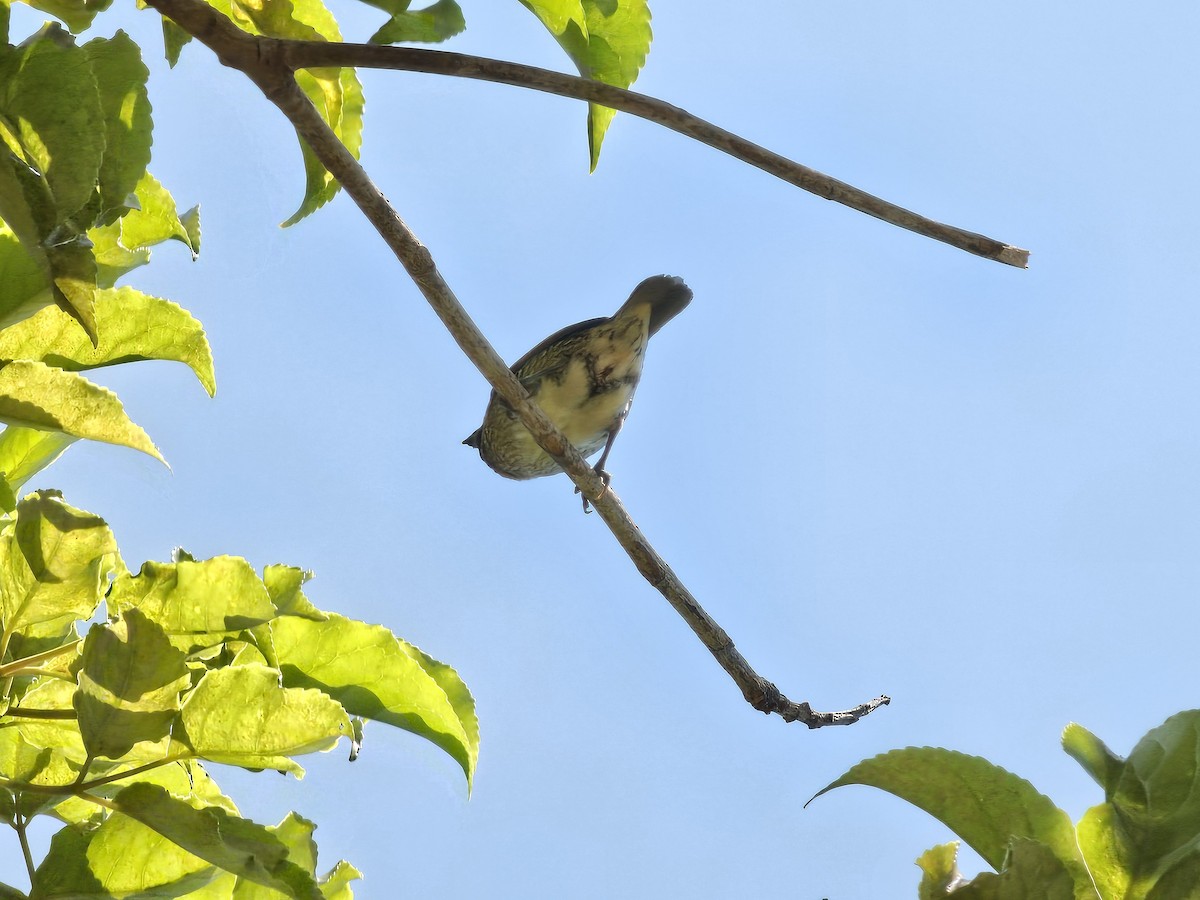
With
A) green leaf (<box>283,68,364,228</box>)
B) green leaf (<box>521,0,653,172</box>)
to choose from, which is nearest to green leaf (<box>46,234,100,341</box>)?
green leaf (<box>283,68,364,228</box>)

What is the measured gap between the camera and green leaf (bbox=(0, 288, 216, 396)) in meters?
1.57

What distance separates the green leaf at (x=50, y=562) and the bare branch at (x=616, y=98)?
0.70m

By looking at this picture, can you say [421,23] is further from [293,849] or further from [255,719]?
[293,849]

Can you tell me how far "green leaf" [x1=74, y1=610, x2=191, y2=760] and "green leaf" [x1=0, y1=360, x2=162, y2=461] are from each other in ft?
1.09

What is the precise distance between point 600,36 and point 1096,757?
1.28 meters

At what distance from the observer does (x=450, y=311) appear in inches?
81.0

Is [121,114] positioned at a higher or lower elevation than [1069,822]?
higher

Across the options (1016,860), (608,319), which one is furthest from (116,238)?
(608,319)

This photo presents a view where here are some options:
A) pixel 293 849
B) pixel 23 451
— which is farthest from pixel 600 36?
pixel 293 849

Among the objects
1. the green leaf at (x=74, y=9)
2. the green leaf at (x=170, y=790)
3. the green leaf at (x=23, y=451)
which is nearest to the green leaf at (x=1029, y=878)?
the green leaf at (x=170, y=790)

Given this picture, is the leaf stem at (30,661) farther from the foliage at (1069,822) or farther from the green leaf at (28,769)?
the foliage at (1069,822)

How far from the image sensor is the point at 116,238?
1.69m

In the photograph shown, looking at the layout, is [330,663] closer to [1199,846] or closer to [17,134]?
[17,134]

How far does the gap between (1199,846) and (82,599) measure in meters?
1.27
